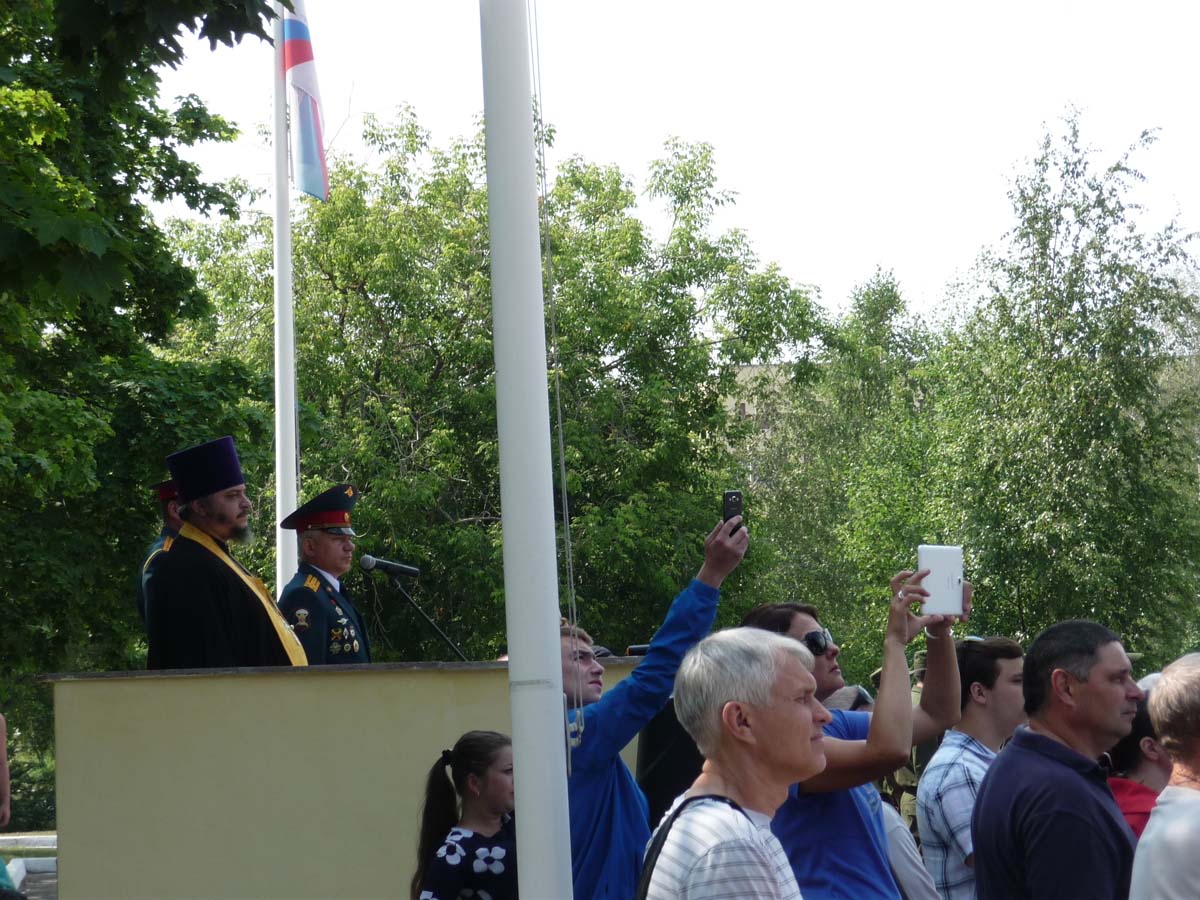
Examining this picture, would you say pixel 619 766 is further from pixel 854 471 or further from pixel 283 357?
pixel 854 471

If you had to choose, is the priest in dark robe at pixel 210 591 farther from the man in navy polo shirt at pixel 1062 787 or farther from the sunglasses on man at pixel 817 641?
the man in navy polo shirt at pixel 1062 787

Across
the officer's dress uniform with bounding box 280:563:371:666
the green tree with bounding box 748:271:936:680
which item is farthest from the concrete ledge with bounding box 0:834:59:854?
the officer's dress uniform with bounding box 280:563:371:666

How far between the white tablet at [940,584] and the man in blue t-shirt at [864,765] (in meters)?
0.03

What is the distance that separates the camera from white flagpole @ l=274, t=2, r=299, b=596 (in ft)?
42.5

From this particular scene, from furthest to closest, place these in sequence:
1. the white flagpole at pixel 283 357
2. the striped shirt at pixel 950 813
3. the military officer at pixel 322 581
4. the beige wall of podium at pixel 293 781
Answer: the white flagpole at pixel 283 357, the military officer at pixel 322 581, the beige wall of podium at pixel 293 781, the striped shirt at pixel 950 813

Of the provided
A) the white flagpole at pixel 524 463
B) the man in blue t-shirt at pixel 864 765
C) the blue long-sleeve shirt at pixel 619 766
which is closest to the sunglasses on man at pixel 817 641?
the man in blue t-shirt at pixel 864 765

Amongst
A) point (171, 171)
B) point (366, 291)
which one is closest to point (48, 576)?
point (171, 171)

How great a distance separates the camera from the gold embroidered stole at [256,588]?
22.3ft

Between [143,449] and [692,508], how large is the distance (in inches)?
482

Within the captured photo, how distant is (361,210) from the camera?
1143 inches

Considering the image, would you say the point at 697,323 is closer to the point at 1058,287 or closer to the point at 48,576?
the point at 1058,287

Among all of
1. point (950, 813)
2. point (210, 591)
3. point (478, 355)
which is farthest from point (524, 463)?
point (478, 355)

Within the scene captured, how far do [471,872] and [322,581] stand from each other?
3.31 metres

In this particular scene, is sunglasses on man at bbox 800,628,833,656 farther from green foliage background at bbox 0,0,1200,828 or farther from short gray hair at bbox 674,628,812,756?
green foliage background at bbox 0,0,1200,828
